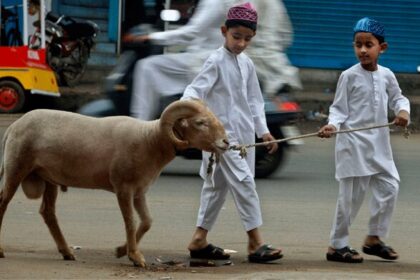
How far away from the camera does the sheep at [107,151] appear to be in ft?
25.5

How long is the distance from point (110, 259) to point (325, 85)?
1309 cm

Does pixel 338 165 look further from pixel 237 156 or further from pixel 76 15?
pixel 76 15

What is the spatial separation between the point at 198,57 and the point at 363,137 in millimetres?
4362

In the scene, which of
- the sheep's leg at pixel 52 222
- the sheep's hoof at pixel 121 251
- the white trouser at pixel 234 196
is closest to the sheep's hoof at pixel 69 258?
the sheep's leg at pixel 52 222

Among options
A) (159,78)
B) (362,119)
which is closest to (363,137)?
(362,119)

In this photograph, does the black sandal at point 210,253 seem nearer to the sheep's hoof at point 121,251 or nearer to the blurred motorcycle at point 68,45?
the sheep's hoof at point 121,251

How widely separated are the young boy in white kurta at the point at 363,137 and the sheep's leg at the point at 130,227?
1.45 m

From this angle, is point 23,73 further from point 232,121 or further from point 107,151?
point 107,151

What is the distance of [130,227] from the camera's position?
792 centimetres

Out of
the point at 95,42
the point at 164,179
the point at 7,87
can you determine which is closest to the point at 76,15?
the point at 95,42

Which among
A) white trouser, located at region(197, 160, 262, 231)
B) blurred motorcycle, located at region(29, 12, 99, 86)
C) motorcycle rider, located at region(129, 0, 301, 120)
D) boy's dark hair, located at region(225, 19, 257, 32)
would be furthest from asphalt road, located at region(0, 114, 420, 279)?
blurred motorcycle, located at region(29, 12, 99, 86)

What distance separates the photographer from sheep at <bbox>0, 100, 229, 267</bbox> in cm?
776

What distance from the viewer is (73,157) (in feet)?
26.2

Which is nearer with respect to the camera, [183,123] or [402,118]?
[183,123]
